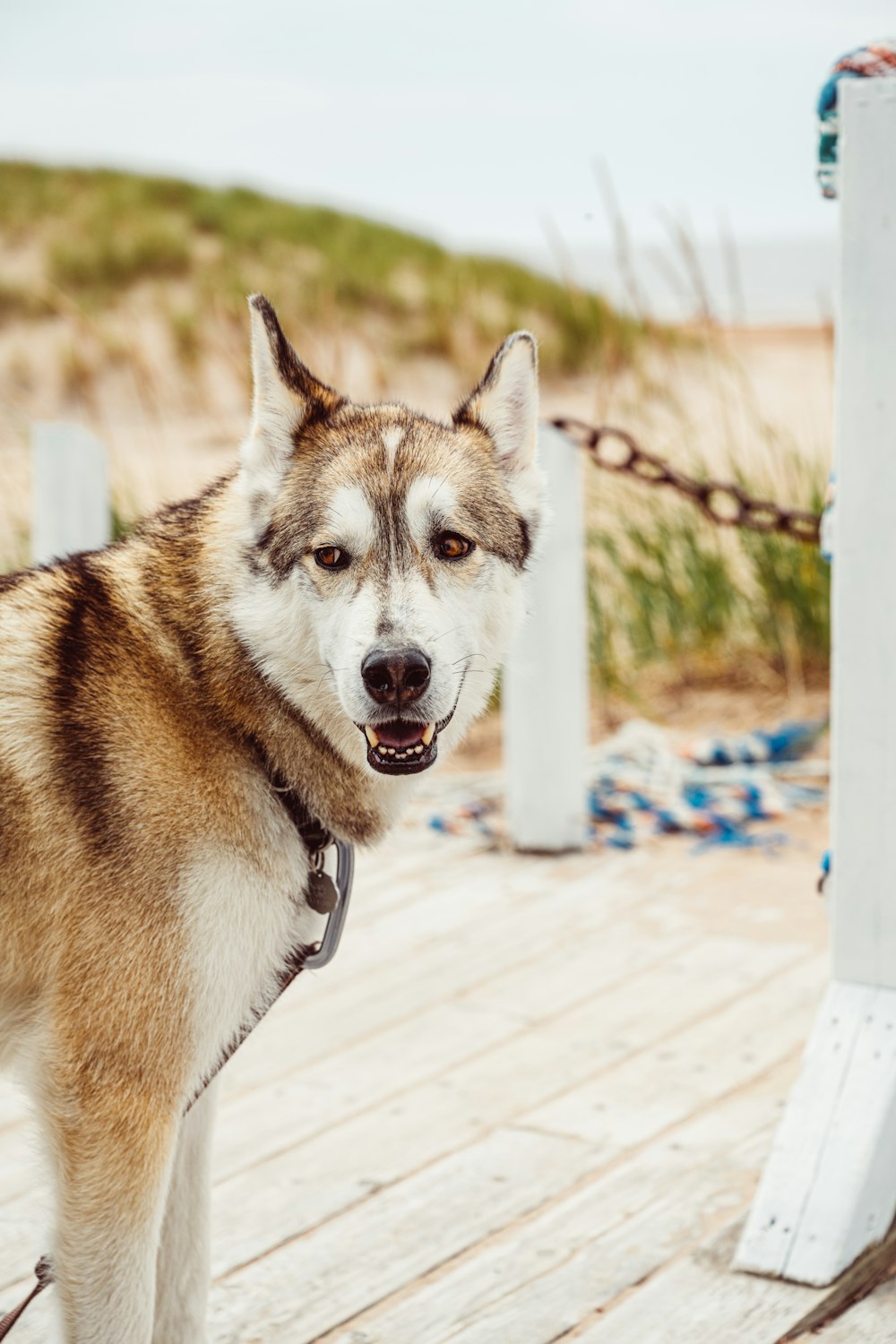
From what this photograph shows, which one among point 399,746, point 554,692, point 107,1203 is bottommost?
point 107,1203

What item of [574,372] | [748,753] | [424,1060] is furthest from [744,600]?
[574,372]

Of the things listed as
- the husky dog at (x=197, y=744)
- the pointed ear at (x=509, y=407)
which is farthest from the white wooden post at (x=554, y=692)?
the husky dog at (x=197, y=744)

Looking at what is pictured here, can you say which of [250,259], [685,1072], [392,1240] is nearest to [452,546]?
[392,1240]

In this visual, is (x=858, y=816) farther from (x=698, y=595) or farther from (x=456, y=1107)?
(x=698, y=595)

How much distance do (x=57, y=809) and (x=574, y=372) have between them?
21.1 metres

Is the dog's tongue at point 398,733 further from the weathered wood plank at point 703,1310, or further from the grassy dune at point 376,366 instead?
the grassy dune at point 376,366

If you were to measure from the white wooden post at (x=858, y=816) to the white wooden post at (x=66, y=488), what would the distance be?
274 cm

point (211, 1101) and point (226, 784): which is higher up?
point (226, 784)

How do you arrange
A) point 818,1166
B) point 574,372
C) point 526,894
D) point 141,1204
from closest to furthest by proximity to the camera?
point 141,1204 < point 818,1166 < point 526,894 < point 574,372

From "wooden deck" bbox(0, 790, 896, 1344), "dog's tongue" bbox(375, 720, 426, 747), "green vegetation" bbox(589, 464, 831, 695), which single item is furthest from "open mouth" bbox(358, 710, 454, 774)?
"green vegetation" bbox(589, 464, 831, 695)

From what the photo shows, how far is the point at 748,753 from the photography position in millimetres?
5234

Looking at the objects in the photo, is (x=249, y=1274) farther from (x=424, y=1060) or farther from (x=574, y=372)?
(x=574, y=372)

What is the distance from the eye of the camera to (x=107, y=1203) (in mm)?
1912

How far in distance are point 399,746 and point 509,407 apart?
2.12ft
